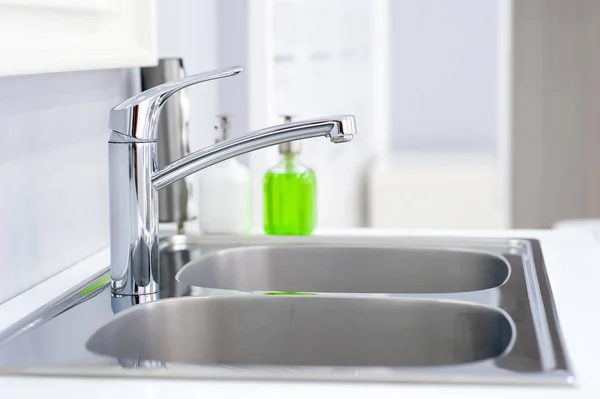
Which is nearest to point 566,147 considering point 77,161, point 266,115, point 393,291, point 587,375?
point 266,115

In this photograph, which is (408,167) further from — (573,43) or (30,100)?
(30,100)

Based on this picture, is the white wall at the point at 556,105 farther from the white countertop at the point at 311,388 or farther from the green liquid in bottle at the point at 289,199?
the white countertop at the point at 311,388

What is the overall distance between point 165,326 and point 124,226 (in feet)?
0.41

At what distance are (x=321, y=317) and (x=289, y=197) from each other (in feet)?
1.29

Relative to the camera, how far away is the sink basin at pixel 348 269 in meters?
1.33

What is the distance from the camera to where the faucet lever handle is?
103cm

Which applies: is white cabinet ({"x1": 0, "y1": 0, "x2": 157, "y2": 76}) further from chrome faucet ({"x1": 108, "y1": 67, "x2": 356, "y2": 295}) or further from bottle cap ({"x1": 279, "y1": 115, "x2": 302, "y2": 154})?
bottle cap ({"x1": 279, "y1": 115, "x2": 302, "y2": 154})

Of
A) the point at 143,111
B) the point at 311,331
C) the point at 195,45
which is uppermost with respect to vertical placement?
the point at 195,45

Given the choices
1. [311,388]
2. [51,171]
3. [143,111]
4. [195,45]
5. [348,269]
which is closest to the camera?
[311,388]

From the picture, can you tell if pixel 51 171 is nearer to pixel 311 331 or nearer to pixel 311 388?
pixel 311 331

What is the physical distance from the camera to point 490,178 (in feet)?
12.0

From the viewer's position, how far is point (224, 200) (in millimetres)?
1396

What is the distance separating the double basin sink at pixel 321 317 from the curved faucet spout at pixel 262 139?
14 cm

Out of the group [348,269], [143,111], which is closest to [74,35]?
[143,111]
